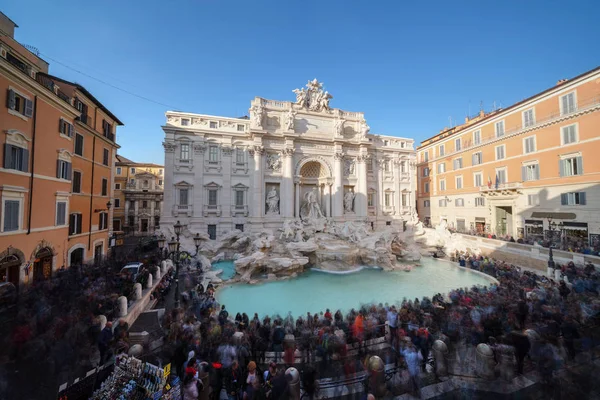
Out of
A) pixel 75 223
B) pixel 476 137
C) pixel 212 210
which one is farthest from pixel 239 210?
pixel 476 137

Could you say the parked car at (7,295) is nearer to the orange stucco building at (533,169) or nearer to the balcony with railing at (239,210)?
the balcony with railing at (239,210)

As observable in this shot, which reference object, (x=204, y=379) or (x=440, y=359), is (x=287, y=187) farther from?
(x=204, y=379)

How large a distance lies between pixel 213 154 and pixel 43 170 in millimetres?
13160

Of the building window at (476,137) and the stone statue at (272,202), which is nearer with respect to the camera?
the stone statue at (272,202)

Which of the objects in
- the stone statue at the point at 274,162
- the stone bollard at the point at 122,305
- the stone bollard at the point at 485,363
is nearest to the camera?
the stone bollard at the point at 485,363

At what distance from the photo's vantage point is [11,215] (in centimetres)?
891

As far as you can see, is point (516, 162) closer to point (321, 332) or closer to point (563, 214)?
point (563, 214)

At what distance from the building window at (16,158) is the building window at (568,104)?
31.7m

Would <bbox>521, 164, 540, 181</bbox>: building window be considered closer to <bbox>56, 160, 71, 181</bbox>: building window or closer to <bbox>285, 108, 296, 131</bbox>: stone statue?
<bbox>285, 108, 296, 131</bbox>: stone statue

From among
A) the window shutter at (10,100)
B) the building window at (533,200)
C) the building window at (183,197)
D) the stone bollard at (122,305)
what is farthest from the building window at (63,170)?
the building window at (533,200)

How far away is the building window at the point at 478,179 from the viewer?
24458 mm

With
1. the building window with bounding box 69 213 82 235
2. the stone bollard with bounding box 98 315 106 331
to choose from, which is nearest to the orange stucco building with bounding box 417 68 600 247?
the stone bollard with bounding box 98 315 106 331

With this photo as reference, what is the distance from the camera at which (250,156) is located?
23.6m

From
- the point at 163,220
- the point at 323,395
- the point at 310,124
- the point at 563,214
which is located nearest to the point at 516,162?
the point at 563,214
